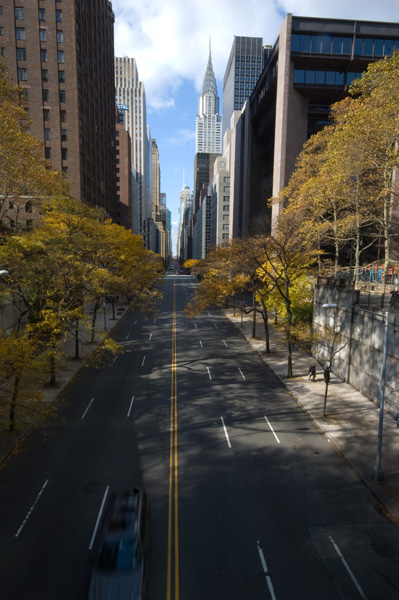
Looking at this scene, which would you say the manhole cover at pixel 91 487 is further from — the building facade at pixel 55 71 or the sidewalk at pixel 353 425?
the building facade at pixel 55 71

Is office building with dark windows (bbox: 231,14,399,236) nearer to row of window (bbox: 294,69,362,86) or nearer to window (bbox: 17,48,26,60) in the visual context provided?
row of window (bbox: 294,69,362,86)

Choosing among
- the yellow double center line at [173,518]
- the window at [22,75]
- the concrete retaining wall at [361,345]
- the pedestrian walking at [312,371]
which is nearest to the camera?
the yellow double center line at [173,518]

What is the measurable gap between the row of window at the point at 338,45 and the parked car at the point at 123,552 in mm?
59848

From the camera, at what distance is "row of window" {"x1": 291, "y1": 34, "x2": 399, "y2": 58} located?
48.6m

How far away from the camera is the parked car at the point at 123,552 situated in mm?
7523

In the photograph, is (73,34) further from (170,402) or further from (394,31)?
(170,402)

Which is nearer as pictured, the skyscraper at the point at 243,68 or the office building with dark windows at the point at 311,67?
the office building with dark windows at the point at 311,67

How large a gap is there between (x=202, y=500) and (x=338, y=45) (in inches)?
2410

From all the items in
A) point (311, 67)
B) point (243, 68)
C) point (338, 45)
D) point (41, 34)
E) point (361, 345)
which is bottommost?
point (361, 345)

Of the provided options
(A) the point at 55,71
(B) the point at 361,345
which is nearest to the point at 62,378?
(B) the point at 361,345

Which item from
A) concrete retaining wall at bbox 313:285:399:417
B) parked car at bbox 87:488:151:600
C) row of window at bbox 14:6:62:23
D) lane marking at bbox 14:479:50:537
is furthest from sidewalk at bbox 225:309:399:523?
row of window at bbox 14:6:62:23

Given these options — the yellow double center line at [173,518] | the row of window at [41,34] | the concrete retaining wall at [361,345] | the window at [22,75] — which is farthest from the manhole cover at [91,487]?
the row of window at [41,34]

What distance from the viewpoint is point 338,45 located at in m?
48.9

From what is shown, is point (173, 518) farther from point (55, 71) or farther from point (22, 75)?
point (22, 75)
